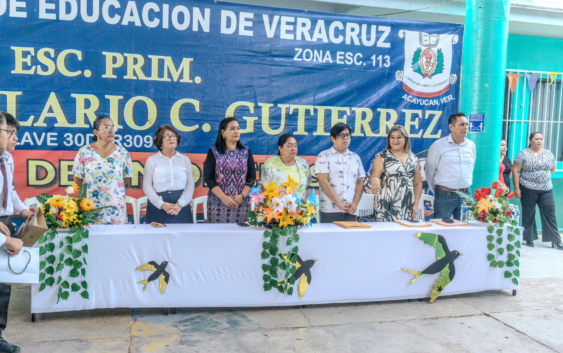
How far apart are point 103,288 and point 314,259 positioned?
1.36 m

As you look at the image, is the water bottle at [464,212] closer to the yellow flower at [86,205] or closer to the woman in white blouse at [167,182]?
the woman in white blouse at [167,182]

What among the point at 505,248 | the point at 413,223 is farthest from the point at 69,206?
the point at 505,248

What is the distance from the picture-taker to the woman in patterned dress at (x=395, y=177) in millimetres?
3795

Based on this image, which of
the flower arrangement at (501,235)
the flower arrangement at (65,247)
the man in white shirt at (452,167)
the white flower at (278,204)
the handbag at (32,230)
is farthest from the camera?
the man in white shirt at (452,167)

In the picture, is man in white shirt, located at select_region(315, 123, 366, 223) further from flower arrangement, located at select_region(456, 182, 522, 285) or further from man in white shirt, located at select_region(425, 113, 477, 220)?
flower arrangement, located at select_region(456, 182, 522, 285)

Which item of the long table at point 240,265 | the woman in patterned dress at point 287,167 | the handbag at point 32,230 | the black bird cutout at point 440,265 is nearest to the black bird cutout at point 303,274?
the long table at point 240,265

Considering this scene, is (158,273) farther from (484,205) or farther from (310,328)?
(484,205)

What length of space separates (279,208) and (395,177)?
1.22 m

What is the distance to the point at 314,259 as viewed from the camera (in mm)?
3154

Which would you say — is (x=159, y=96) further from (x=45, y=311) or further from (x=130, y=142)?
(x=45, y=311)

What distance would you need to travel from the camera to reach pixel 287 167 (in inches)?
146

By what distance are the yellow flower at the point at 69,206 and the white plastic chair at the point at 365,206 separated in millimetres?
2359

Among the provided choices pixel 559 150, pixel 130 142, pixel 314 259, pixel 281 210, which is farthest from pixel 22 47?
pixel 559 150

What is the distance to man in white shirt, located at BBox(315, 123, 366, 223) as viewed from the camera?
3.73 meters
